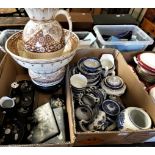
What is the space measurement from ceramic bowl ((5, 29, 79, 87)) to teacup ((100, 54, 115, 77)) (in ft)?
0.64

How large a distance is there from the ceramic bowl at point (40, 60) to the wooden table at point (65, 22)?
303 millimetres

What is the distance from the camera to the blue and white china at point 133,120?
587mm

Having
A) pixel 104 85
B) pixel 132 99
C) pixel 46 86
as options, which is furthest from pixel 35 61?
pixel 132 99

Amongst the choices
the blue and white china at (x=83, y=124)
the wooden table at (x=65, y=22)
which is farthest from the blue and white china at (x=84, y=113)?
the wooden table at (x=65, y=22)

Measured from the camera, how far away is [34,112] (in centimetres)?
67

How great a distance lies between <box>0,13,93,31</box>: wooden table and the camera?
958 millimetres

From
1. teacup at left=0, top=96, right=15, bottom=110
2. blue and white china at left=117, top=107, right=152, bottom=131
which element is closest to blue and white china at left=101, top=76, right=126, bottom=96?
blue and white china at left=117, top=107, right=152, bottom=131

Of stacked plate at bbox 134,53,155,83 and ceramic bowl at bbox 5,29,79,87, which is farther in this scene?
stacked plate at bbox 134,53,155,83

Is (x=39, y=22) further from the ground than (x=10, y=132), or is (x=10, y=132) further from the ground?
(x=39, y=22)

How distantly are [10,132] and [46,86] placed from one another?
23 cm

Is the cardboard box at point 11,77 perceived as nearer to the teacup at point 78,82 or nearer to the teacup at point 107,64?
the teacup at point 78,82

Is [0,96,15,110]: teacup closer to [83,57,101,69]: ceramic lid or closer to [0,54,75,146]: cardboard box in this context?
[0,54,75,146]: cardboard box
